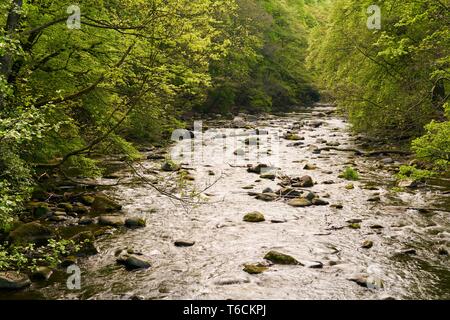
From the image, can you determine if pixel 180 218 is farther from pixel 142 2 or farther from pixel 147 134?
pixel 147 134

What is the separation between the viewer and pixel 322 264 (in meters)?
9.85

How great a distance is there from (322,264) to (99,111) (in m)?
7.88

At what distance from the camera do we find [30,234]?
10.4 m

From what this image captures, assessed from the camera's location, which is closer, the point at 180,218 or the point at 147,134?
the point at 180,218

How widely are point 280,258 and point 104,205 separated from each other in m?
6.51

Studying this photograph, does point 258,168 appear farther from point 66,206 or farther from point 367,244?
point 367,244

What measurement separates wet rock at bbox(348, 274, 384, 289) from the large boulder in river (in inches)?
293

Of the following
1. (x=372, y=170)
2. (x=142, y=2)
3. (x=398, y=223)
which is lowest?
(x=398, y=223)

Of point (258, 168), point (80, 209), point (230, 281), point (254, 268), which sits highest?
point (258, 168)

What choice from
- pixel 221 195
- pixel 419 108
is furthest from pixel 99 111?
pixel 419 108

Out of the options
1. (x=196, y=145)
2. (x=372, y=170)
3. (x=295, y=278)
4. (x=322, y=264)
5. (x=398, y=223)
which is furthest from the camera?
(x=196, y=145)

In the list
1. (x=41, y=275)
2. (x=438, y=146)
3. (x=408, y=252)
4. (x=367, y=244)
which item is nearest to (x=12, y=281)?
(x=41, y=275)

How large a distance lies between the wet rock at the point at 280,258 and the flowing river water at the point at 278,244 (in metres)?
0.22

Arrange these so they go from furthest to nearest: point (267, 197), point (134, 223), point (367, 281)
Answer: point (267, 197)
point (134, 223)
point (367, 281)
